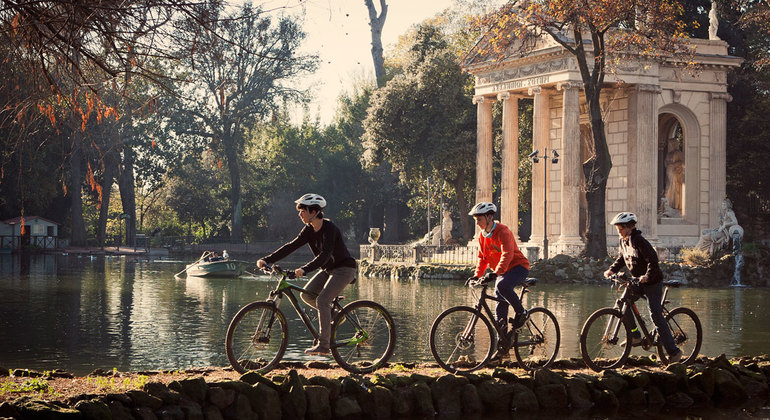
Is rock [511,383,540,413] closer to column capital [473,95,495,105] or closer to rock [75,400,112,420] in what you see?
rock [75,400,112,420]

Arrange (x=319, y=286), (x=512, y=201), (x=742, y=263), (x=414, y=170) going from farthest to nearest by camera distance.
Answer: (x=414, y=170), (x=512, y=201), (x=742, y=263), (x=319, y=286)

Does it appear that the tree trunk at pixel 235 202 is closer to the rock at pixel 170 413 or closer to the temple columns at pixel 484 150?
the temple columns at pixel 484 150

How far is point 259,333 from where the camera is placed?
34.6 feet

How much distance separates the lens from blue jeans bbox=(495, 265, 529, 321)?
1120 centimetres

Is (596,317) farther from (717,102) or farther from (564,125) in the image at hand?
(717,102)

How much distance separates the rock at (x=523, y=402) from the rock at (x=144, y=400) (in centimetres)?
378

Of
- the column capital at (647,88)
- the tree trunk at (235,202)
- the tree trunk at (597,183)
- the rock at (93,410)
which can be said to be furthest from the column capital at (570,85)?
the tree trunk at (235,202)

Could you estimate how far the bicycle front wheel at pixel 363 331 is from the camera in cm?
1061

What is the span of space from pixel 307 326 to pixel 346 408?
1297 mm

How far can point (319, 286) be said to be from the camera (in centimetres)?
1068

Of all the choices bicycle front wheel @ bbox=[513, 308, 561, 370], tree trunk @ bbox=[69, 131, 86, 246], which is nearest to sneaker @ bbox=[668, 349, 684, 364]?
bicycle front wheel @ bbox=[513, 308, 561, 370]

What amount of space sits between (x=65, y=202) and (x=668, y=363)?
71285mm

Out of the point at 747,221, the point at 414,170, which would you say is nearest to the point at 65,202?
the point at 414,170

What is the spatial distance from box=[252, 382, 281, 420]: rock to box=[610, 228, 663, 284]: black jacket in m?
4.52
